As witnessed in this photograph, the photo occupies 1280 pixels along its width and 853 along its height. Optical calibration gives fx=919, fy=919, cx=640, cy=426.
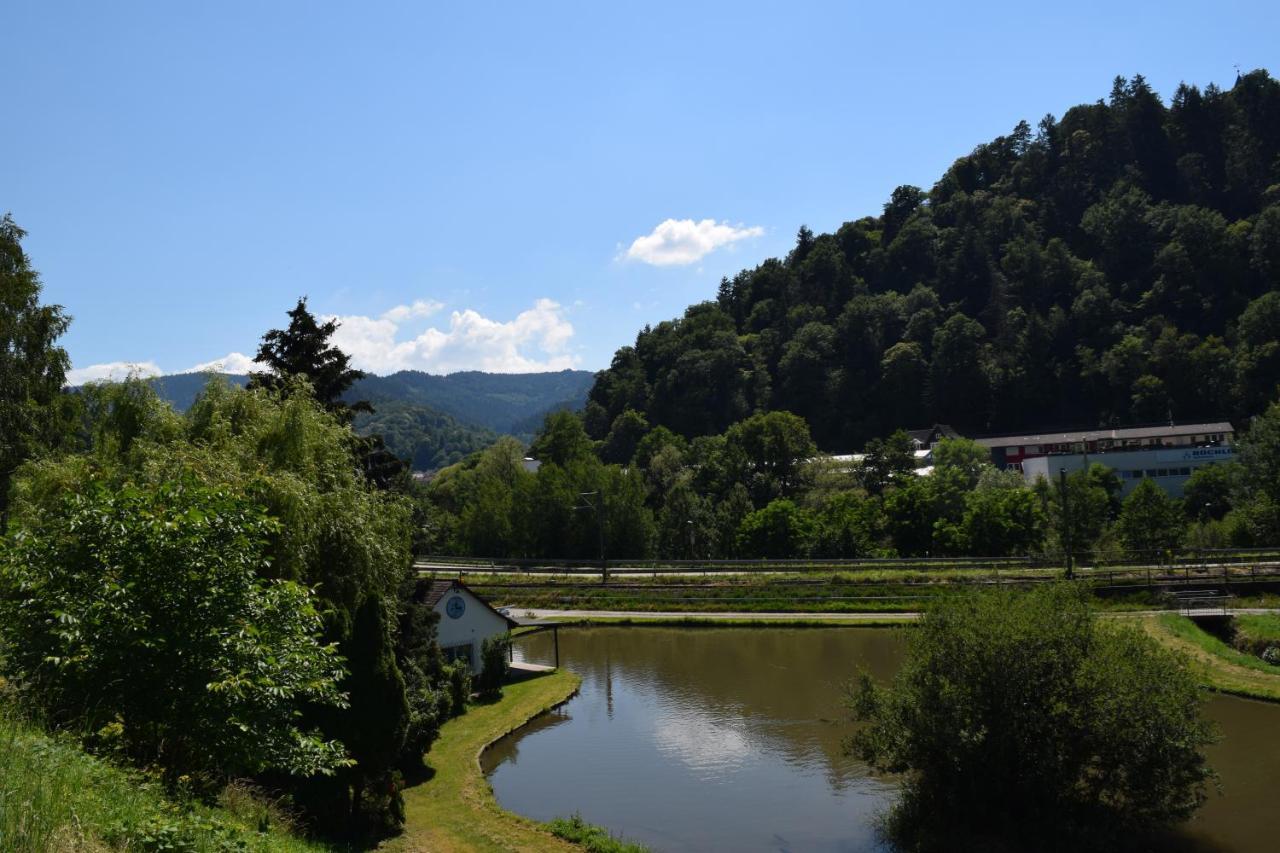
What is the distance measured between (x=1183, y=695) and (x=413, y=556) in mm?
18673

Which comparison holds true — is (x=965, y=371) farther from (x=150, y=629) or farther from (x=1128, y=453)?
(x=150, y=629)

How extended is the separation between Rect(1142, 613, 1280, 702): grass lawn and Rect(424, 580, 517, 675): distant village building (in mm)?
21183

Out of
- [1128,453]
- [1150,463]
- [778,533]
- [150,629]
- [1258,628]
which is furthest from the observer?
[1128,453]

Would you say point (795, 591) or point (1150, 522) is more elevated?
point (1150, 522)

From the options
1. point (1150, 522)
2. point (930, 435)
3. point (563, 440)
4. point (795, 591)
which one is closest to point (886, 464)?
point (930, 435)

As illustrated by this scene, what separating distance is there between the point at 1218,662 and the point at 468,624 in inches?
1066

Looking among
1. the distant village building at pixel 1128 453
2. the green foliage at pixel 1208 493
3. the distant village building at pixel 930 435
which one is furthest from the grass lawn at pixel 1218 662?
the distant village building at pixel 930 435

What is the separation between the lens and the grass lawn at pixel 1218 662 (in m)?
29.5

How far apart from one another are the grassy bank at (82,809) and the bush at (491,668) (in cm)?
2117

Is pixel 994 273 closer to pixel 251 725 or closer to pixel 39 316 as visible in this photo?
pixel 39 316

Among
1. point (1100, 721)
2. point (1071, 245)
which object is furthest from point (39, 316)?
point (1071, 245)

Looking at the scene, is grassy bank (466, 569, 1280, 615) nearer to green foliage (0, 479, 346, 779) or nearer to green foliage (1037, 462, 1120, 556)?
green foliage (1037, 462, 1120, 556)

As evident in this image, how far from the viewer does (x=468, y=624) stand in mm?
32438

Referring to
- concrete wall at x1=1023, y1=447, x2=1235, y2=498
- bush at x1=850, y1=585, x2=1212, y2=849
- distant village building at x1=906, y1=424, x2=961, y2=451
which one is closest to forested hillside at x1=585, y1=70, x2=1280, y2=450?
distant village building at x1=906, y1=424, x2=961, y2=451
